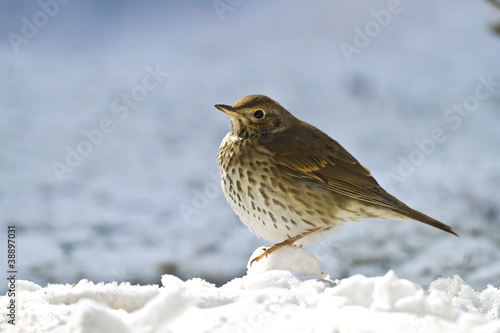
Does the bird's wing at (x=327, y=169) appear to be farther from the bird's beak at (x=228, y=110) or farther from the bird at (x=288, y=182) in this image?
the bird's beak at (x=228, y=110)

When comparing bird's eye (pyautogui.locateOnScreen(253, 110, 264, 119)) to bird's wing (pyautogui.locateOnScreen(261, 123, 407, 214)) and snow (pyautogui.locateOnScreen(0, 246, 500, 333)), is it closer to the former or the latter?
bird's wing (pyautogui.locateOnScreen(261, 123, 407, 214))

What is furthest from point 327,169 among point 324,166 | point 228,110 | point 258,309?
point 258,309

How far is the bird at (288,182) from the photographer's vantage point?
4.70 meters

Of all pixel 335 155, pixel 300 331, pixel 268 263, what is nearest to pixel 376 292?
pixel 300 331

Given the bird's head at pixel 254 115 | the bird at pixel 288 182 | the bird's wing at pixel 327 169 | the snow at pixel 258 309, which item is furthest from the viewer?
the bird's head at pixel 254 115

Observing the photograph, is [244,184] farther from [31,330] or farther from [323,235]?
[31,330]

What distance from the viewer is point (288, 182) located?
4.74 meters

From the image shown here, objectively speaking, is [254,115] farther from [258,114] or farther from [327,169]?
[327,169]

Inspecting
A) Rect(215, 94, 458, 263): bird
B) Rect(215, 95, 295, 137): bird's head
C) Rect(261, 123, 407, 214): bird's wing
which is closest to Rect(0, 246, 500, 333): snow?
Rect(215, 94, 458, 263): bird

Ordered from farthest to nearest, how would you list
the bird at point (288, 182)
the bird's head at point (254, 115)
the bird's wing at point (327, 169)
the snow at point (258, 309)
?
the bird's head at point (254, 115)
the bird's wing at point (327, 169)
the bird at point (288, 182)
the snow at point (258, 309)

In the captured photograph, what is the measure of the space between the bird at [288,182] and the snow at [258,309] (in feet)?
3.16

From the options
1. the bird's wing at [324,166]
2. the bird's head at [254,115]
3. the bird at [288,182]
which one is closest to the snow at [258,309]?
the bird at [288,182]

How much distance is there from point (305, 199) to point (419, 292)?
211cm

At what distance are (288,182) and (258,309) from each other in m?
1.94
